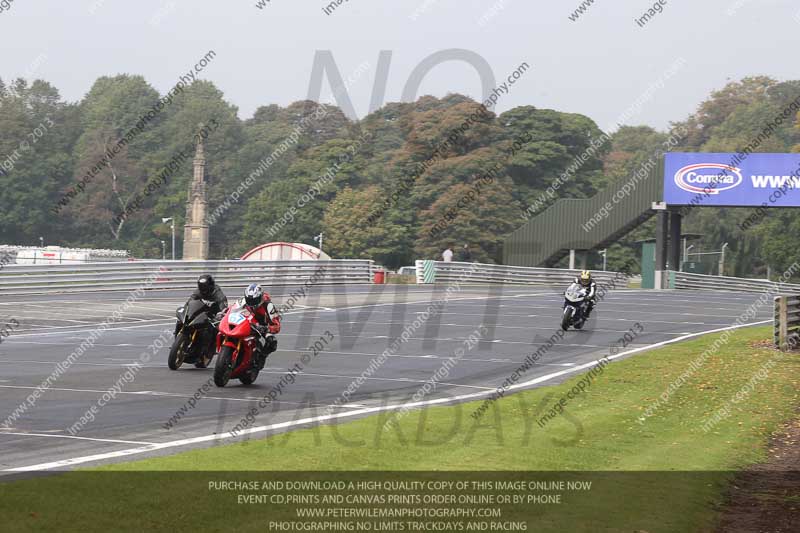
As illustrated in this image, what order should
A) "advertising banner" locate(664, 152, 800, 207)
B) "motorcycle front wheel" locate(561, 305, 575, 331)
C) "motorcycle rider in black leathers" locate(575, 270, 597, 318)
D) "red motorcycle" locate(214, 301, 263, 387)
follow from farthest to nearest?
"advertising banner" locate(664, 152, 800, 207) < "motorcycle rider in black leathers" locate(575, 270, 597, 318) < "motorcycle front wheel" locate(561, 305, 575, 331) < "red motorcycle" locate(214, 301, 263, 387)

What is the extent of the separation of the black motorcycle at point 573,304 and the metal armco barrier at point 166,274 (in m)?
17.5

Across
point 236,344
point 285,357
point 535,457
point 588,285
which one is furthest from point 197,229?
point 535,457

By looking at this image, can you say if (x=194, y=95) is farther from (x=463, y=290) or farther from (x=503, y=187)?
(x=463, y=290)

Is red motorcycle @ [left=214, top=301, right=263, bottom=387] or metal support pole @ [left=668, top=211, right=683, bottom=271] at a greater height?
metal support pole @ [left=668, top=211, right=683, bottom=271]

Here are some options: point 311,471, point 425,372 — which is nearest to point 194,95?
point 425,372

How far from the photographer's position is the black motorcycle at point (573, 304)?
29.4 meters

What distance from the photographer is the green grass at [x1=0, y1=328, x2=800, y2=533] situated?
854 centimetres

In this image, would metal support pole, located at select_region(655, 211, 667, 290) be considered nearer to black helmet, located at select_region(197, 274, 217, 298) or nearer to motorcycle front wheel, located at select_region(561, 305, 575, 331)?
motorcycle front wheel, located at select_region(561, 305, 575, 331)

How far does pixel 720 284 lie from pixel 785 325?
40.2 metres

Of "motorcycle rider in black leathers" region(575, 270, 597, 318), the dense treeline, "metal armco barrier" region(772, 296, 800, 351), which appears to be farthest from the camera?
the dense treeline

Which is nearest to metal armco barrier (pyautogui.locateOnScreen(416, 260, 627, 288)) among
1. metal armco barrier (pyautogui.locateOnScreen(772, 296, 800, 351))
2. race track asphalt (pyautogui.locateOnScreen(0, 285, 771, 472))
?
race track asphalt (pyautogui.locateOnScreen(0, 285, 771, 472))

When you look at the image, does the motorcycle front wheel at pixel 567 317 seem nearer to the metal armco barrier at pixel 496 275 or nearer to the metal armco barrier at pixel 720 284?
the metal armco barrier at pixel 496 275

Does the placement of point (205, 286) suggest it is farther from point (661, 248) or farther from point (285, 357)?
point (661, 248)

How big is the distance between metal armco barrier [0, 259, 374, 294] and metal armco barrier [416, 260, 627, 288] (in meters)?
3.01
